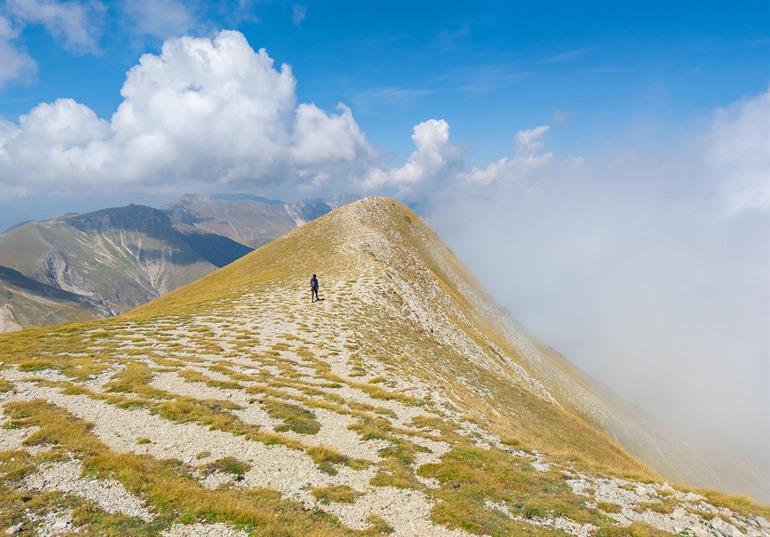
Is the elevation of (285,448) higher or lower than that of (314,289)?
lower

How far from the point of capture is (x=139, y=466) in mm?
15438

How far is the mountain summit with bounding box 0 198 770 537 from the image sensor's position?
1369 cm

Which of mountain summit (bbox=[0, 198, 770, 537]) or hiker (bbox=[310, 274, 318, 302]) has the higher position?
hiker (bbox=[310, 274, 318, 302])

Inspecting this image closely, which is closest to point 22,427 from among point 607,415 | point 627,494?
point 627,494

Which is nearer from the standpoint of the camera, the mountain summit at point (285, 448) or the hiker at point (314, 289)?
the mountain summit at point (285, 448)

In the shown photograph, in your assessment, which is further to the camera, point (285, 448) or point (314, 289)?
point (314, 289)

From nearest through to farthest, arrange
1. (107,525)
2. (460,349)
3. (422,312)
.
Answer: (107,525)
(460,349)
(422,312)

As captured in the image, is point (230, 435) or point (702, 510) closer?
point (702, 510)

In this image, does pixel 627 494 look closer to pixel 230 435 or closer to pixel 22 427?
pixel 230 435

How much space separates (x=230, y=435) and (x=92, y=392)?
10378 mm

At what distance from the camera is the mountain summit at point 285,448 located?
44.9 feet

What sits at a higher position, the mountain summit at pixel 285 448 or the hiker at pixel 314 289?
the hiker at pixel 314 289

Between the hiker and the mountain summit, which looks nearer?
the mountain summit

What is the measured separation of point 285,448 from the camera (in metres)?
18.3
